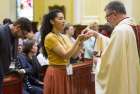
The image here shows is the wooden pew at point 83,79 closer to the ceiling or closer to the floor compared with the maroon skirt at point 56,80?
closer to the floor

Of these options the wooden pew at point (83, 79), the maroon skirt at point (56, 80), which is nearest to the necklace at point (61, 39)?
the maroon skirt at point (56, 80)

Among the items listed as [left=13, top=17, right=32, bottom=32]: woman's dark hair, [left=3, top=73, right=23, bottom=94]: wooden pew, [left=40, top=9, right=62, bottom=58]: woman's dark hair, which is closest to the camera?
[left=13, top=17, right=32, bottom=32]: woman's dark hair

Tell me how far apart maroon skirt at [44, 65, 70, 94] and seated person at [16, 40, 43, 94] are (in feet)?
3.93

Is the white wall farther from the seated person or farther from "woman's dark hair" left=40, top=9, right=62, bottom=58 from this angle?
"woman's dark hair" left=40, top=9, right=62, bottom=58

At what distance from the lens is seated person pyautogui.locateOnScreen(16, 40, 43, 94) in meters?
6.19

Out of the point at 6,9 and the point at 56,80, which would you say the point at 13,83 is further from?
the point at 6,9

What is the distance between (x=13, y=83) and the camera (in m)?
5.32

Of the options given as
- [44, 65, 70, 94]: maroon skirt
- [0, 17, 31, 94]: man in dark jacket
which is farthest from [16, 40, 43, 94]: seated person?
[0, 17, 31, 94]: man in dark jacket

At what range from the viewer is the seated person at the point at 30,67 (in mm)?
6191

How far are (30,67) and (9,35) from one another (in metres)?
2.02

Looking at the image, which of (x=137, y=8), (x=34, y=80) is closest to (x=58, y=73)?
(x=34, y=80)

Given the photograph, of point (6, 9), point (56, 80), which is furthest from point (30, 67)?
point (6, 9)

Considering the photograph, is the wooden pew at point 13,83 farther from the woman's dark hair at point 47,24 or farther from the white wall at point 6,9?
the white wall at point 6,9

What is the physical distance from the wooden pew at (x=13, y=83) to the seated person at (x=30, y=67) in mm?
630
